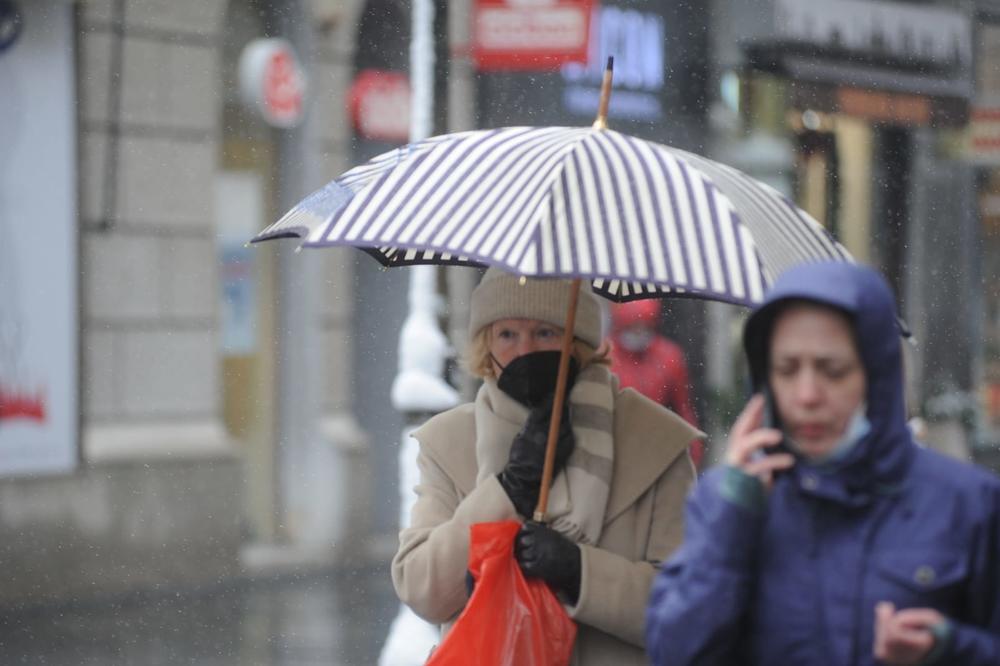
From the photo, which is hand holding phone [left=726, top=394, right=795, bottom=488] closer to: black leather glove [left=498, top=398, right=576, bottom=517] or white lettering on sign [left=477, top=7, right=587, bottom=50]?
black leather glove [left=498, top=398, right=576, bottom=517]

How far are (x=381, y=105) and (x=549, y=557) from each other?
9.88 m

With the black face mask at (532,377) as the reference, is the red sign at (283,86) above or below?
above

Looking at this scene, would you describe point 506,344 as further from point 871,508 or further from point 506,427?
point 871,508

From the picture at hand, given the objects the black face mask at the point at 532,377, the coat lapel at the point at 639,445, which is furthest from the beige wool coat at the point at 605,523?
the black face mask at the point at 532,377

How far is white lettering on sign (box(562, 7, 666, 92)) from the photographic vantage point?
14992 mm

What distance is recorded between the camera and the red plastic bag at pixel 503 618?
3535mm

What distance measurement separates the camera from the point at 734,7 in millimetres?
15516

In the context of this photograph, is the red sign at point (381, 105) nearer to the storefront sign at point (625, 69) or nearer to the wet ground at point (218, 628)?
the storefront sign at point (625, 69)

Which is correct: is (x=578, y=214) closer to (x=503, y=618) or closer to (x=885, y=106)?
(x=503, y=618)

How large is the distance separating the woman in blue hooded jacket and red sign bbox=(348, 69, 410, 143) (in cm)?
1048

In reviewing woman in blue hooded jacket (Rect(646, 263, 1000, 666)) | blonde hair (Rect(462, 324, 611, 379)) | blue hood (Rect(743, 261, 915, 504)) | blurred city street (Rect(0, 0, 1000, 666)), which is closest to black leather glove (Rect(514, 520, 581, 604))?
blonde hair (Rect(462, 324, 611, 379))

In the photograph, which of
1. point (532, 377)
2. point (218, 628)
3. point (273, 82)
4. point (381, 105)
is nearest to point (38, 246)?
point (273, 82)

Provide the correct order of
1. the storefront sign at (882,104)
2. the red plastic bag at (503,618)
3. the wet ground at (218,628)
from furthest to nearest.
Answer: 1. the storefront sign at (882,104)
2. the wet ground at (218,628)
3. the red plastic bag at (503,618)

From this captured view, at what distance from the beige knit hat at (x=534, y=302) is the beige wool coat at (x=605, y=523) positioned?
0.67 feet
